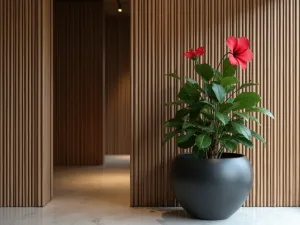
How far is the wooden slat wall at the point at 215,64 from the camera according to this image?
14.1 feet

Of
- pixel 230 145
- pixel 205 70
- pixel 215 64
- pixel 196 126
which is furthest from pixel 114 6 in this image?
pixel 230 145

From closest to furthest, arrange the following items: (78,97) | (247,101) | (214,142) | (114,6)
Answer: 1. (247,101)
2. (214,142)
3. (78,97)
4. (114,6)

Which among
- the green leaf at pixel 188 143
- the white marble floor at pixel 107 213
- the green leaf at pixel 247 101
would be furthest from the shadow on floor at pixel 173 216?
the green leaf at pixel 247 101

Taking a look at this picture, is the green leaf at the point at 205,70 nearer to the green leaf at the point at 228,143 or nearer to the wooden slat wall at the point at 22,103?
the green leaf at the point at 228,143

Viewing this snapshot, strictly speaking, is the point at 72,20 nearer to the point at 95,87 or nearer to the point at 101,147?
the point at 95,87

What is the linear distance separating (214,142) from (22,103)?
1.96m

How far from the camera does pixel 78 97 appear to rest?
7691 mm

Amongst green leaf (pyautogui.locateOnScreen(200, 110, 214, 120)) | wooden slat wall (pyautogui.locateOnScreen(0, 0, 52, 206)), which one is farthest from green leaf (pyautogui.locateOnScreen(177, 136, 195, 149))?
wooden slat wall (pyautogui.locateOnScreen(0, 0, 52, 206))

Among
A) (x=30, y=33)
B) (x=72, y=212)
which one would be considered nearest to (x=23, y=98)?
(x=30, y=33)

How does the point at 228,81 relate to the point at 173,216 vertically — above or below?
above

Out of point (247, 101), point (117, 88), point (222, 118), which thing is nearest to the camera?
point (222, 118)

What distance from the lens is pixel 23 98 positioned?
14.1 ft

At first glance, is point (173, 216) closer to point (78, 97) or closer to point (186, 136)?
point (186, 136)

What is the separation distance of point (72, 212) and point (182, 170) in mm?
1147
